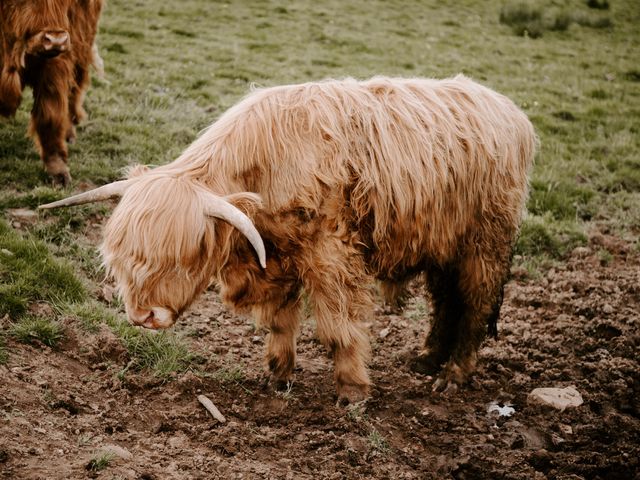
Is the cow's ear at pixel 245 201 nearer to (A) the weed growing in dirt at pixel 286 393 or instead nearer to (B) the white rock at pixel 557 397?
(A) the weed growing in dirt at pixel 286 393

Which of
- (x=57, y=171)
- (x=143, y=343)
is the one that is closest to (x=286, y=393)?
(x=143, y=343)

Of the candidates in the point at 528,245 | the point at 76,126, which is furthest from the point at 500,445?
the point at 76,126

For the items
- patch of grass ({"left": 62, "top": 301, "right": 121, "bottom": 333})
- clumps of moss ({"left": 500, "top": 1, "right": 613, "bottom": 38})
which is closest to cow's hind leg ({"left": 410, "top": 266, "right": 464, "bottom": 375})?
patch of grass ({"left": 62, "top": 301, "right": 121, "bottom": 333})

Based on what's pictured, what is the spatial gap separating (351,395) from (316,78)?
6.48 m

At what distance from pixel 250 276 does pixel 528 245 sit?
3.20 meters

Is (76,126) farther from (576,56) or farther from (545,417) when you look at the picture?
(576,56)

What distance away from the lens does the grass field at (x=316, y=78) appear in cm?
464

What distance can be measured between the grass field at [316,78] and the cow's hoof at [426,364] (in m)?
1.58

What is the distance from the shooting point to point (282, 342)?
3713 millimetres

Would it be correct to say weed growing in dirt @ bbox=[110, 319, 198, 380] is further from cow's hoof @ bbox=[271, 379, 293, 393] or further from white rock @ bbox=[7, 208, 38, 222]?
white rock @ bbox=[7, 208, 38, 222]

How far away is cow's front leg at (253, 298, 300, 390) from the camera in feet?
12.0

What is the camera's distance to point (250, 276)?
10.6 ft

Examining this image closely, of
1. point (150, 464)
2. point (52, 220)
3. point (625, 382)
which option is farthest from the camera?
point (52, 220)

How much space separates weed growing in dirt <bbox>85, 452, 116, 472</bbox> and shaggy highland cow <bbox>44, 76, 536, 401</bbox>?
571mm
